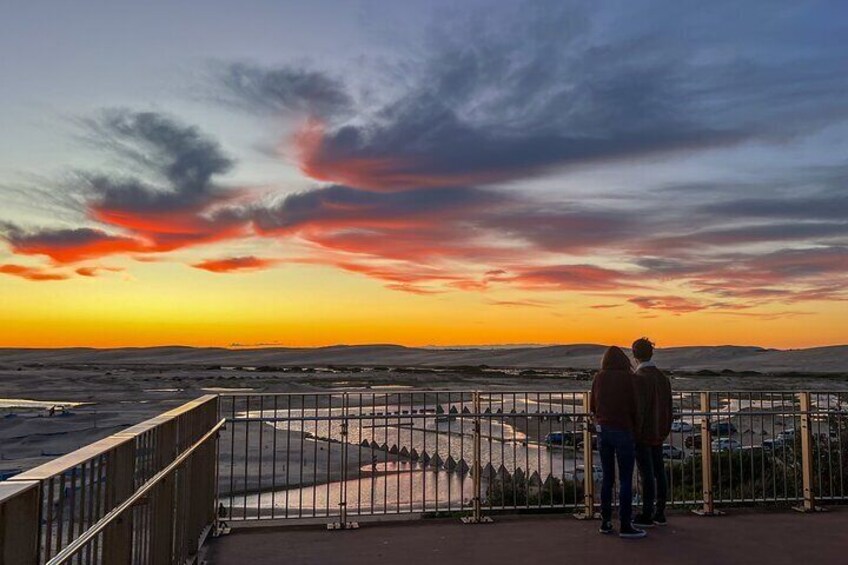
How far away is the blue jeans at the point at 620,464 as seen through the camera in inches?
A: 345

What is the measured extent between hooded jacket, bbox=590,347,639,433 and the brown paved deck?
124 cm

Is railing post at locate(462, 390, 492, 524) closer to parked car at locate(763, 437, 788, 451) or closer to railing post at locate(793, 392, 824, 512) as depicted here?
railing post at locate(793, 392, 824, 512)

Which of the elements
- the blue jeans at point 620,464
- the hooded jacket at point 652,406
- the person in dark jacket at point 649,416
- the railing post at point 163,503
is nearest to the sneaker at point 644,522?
the person in dark jacket at point 649,416

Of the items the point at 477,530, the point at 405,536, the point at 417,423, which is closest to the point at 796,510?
the point at 477,530

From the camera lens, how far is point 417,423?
36312 millimetres

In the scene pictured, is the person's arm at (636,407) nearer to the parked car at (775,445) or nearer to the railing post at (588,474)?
the railing post at (588,474)

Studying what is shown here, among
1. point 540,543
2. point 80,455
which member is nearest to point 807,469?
point 540,543

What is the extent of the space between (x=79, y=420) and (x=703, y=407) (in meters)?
30.5

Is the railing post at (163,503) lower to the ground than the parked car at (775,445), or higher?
higher

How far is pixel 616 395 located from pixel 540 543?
1706mm

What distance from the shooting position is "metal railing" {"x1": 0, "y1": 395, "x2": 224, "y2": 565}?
2.72m

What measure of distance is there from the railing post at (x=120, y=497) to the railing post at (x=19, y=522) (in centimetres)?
116

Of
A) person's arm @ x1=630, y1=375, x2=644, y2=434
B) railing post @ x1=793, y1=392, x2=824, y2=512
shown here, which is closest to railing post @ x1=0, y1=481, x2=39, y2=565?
person's arm @ x1=630, y1=375, x2=644, y2=434

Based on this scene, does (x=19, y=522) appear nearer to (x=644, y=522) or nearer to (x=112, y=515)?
(x=112, y=515)
